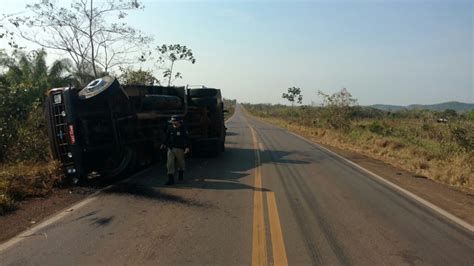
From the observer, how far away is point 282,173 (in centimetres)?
1291

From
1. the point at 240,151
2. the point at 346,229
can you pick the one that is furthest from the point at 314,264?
the point at 240,151

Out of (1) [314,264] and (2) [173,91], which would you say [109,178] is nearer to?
(2) [173,91]

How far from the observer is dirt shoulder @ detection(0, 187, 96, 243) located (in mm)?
6980

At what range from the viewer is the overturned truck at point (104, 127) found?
413 inches

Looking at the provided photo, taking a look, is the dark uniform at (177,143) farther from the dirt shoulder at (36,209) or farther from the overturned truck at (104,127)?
the dirt shoulder at (36,209)

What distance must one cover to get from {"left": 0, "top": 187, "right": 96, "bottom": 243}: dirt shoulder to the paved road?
42 cm

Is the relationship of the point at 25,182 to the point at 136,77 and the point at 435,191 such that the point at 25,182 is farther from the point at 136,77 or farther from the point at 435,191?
the point at 136,77

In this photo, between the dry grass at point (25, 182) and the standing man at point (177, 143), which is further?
the standing man at point (177, 143)

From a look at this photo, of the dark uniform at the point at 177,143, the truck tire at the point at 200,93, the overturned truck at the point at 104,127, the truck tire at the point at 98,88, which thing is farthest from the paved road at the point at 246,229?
the truck tire at the point at 200,93

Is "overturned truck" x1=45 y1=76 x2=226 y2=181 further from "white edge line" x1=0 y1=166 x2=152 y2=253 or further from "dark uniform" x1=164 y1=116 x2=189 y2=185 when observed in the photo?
"dark uniform" x1=164 y1=116 x2=189 y2=185

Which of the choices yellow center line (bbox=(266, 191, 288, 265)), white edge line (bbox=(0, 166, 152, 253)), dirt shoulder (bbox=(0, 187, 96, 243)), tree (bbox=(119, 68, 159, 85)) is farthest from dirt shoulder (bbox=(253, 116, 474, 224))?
tree (bbox=(119, 68, 159, 85))

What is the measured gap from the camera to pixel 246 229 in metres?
6.87

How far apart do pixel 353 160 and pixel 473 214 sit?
9.07m

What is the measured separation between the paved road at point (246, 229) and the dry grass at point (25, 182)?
130 centimetres
